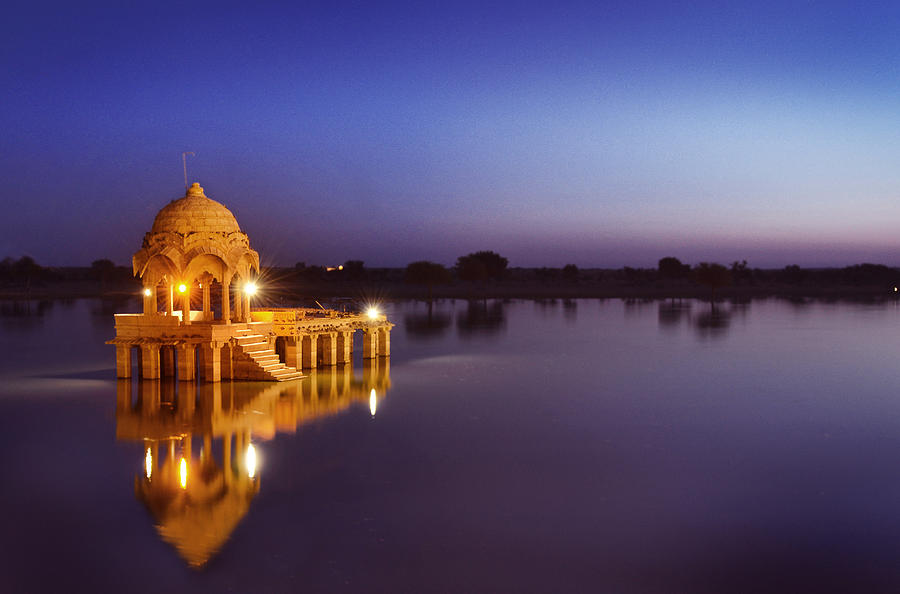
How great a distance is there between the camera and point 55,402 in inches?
1145

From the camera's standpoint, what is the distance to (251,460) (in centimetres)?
2014

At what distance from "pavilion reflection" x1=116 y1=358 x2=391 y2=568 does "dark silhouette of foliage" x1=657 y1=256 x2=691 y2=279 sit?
14982cm

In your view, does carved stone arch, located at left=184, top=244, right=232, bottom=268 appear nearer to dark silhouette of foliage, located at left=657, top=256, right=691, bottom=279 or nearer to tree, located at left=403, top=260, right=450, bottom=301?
tree, located at left=403, top=260, right=450, bottom=301

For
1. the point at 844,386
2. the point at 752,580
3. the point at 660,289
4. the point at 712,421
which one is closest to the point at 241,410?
the point at 712,421

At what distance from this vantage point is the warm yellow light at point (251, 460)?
18.9 meters

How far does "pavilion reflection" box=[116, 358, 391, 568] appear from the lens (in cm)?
1546

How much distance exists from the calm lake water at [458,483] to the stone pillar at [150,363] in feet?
2.89

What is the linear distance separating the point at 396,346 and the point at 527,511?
3570cm

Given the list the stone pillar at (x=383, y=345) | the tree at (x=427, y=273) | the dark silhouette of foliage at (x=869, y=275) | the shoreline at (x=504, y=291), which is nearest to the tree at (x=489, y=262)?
the shoreline at (x=504, y=291)

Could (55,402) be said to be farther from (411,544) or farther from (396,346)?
(396,346)

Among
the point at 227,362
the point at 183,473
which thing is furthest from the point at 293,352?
the point at 183,473

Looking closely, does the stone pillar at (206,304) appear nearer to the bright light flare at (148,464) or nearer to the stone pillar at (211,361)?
the stone pillar at (211,361)

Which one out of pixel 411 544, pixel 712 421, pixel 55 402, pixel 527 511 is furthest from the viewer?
pixel 55 402

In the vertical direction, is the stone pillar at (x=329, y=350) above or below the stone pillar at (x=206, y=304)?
below
